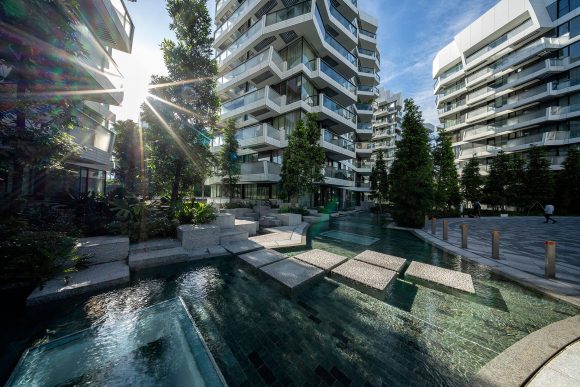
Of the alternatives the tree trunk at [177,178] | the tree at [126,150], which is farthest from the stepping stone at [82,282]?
the tree at [126,150]

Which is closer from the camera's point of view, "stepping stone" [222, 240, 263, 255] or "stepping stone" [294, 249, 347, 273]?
"stepping stone" [294, 249, 347, 273]

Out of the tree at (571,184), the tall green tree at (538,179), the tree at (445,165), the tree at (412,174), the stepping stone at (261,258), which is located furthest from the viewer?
the tall green tree at (538,179)

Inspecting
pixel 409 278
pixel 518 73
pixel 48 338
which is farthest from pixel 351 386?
pixel 518 73

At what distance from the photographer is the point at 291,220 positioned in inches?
478

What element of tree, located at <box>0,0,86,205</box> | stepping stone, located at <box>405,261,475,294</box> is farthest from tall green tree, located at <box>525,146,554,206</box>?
tree, located at <box>0,0,86,205</box>

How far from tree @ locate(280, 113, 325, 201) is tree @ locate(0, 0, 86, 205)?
11.8 m

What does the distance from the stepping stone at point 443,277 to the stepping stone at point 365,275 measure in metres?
0.65

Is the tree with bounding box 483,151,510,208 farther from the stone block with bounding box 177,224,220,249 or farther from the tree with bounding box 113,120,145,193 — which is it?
the tree with bounding box 113,120,145,193

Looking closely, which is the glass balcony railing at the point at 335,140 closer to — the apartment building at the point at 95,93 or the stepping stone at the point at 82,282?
the apartment building at the point at 95,93

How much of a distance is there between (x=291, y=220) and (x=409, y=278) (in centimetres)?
813

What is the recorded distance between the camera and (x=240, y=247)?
253 inches

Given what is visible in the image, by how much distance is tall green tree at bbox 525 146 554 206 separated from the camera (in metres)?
21.5

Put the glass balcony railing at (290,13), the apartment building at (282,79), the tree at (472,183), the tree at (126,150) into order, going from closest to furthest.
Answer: the glass balcony railing at (290,13)
the apartment building at (282,79)
the tree at (126,150)
the tree at (472,183)

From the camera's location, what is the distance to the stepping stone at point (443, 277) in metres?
3.79
